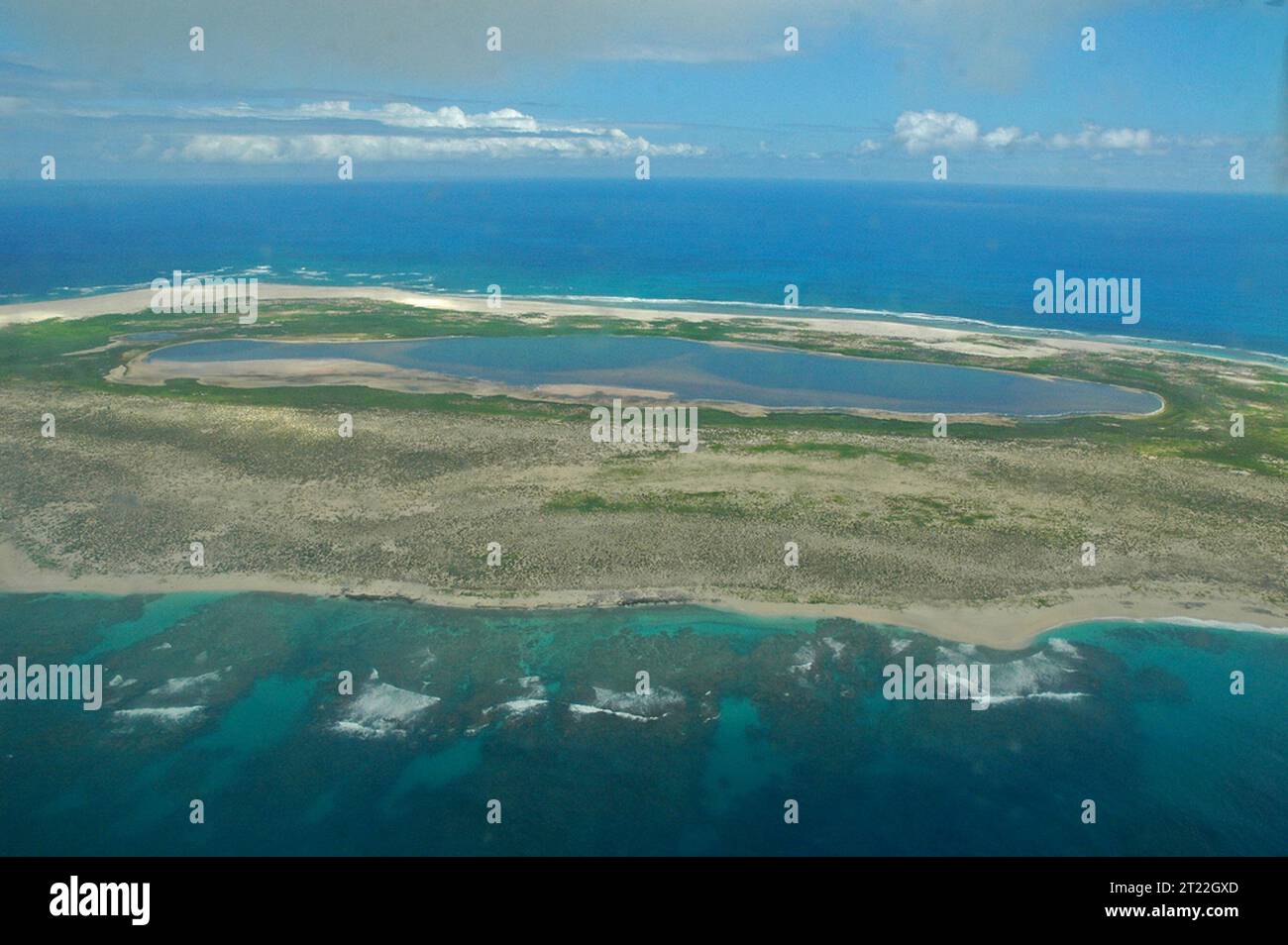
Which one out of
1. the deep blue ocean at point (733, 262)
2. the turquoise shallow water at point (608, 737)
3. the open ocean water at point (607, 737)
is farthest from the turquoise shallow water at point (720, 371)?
the open ocean water at point (607, 737)

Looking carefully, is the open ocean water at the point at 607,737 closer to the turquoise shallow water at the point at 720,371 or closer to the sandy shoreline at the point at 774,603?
the sandy shoreline at the point at 774,603

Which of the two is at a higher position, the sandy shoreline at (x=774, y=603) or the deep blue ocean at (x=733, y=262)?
the deep blue ocean at (x=733, y=262)

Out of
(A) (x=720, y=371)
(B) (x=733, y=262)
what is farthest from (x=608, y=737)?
(B) (x=733, y=262)

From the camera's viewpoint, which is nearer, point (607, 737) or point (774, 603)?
point (607, 737)

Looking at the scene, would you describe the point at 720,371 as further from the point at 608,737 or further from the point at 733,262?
the point at 733,262

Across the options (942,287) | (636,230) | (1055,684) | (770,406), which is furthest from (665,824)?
(636,230)
